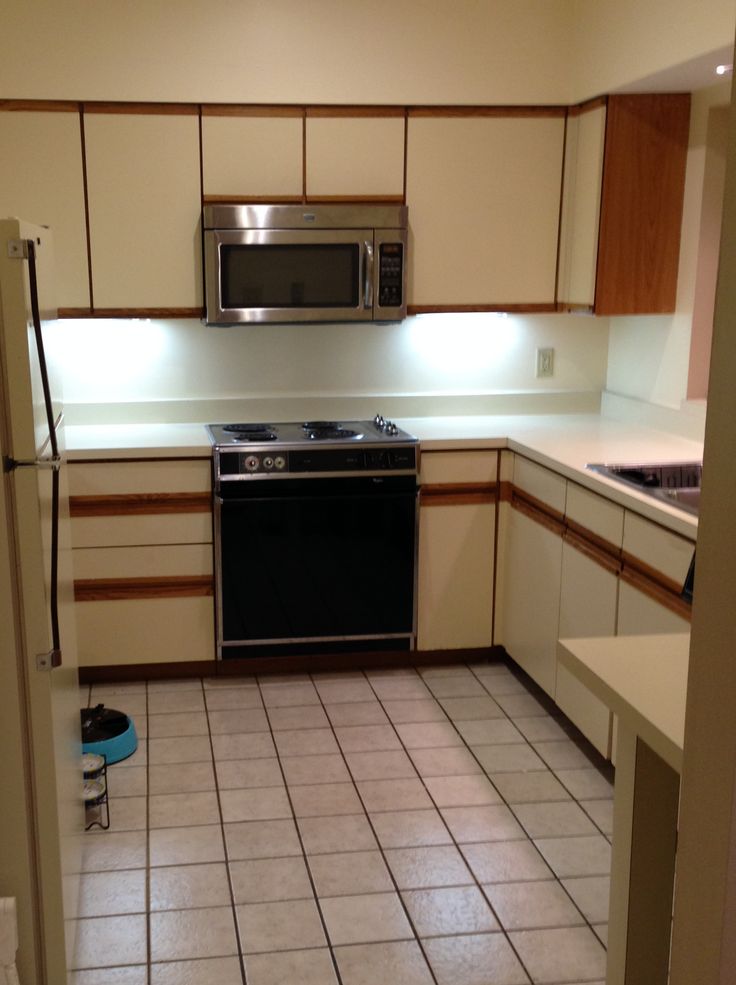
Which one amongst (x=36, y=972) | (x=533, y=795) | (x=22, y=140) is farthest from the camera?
(x=22, y=140)

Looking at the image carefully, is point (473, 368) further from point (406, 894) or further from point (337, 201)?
point (406, 894)

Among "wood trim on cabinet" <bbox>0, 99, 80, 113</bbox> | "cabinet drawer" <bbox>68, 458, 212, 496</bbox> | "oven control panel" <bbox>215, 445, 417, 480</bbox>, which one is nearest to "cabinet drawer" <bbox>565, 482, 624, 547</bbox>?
"oven control panel" <bbox>215, 445, 417, 480</bbox>

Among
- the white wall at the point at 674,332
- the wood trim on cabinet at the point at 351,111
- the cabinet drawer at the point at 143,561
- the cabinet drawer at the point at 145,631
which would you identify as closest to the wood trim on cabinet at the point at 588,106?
the white wall at the point at 674,332

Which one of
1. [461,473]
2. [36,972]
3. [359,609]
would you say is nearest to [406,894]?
[36,972]

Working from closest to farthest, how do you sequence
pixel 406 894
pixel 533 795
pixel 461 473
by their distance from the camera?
pixel 406 894
pixel 533 795
pixel 461 473

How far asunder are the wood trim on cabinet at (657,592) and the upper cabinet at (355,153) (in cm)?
171

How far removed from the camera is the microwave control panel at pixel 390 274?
389 cm

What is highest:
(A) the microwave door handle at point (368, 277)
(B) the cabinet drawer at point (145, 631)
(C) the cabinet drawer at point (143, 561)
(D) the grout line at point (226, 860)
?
(A) the microwave door handle at point (368, 277)

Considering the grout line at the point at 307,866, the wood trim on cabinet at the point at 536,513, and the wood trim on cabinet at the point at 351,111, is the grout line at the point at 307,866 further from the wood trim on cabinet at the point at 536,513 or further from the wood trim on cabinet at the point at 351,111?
the wood trim on cabinet at the point at 351,111

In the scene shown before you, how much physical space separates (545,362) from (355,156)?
3.96ft

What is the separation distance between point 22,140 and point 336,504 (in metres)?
1.65

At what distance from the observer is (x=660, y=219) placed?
12.6 ft

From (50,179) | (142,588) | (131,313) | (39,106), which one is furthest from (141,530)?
(39,106)

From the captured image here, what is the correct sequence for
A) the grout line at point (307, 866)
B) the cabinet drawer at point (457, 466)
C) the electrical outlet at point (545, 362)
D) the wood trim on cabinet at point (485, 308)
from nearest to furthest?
1. the grout line at point (307, 866)
2. the cabinet drawer at point (457, 466)
3. the wood trim on cabinet at point (485, 308)
4. the electrical outlet at point (545, 362)
